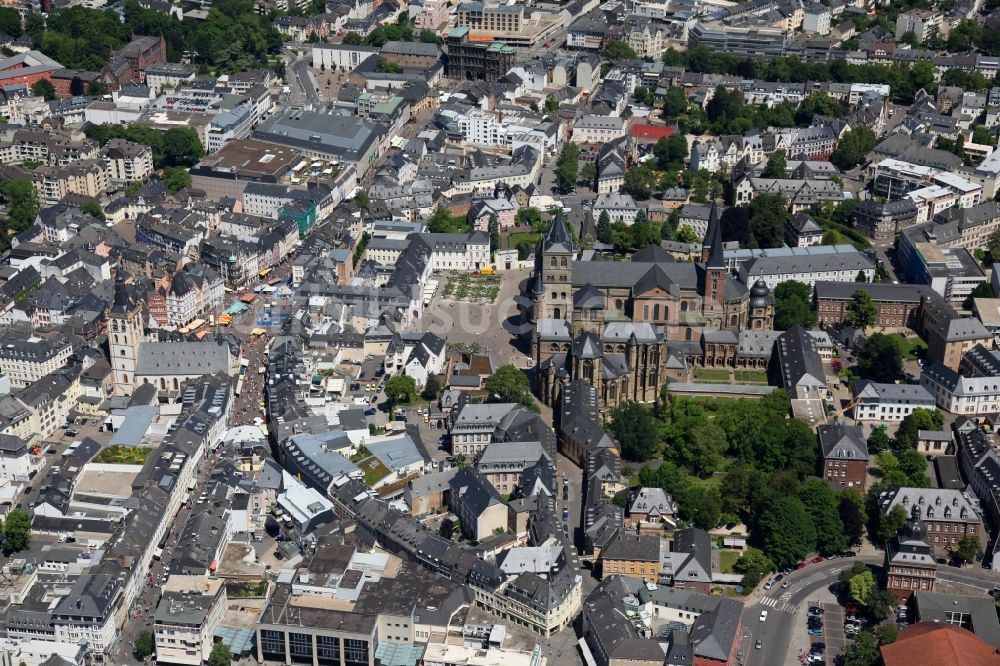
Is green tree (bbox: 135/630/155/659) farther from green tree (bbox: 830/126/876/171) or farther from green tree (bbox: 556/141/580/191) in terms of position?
green tree (bbox: 830/126/876/171)

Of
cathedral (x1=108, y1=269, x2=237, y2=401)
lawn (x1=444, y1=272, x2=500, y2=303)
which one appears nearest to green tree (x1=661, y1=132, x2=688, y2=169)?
lawn (x1=444, y1=272, x2=500, y2=303)

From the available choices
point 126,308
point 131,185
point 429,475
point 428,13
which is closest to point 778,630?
point 429,475

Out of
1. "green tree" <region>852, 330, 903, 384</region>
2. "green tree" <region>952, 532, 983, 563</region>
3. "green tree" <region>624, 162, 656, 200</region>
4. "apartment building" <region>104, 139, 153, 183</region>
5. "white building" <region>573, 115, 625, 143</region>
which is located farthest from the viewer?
"white building" <region>573, 115, 625, 143</region>

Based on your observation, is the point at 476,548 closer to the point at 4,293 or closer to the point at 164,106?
the point at 4,293

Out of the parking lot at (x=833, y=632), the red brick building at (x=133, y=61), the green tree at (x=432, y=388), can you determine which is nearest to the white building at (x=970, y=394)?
the parking lot at (x=833, y=632)

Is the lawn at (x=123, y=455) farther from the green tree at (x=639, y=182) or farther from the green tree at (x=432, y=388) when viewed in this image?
the green tree at (x=639, y=182)

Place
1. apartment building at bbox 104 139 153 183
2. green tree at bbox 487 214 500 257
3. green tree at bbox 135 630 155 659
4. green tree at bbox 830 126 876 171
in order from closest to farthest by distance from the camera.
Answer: green tree at bbox 135 630 155 659
green tree at bbox 487 214 500 257
apartment building at bbox 104 139 153 183
green tree at bbox 830 126 876 171

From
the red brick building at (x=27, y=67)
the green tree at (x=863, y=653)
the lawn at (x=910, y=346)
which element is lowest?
the green tree at (x=863, y=653)
